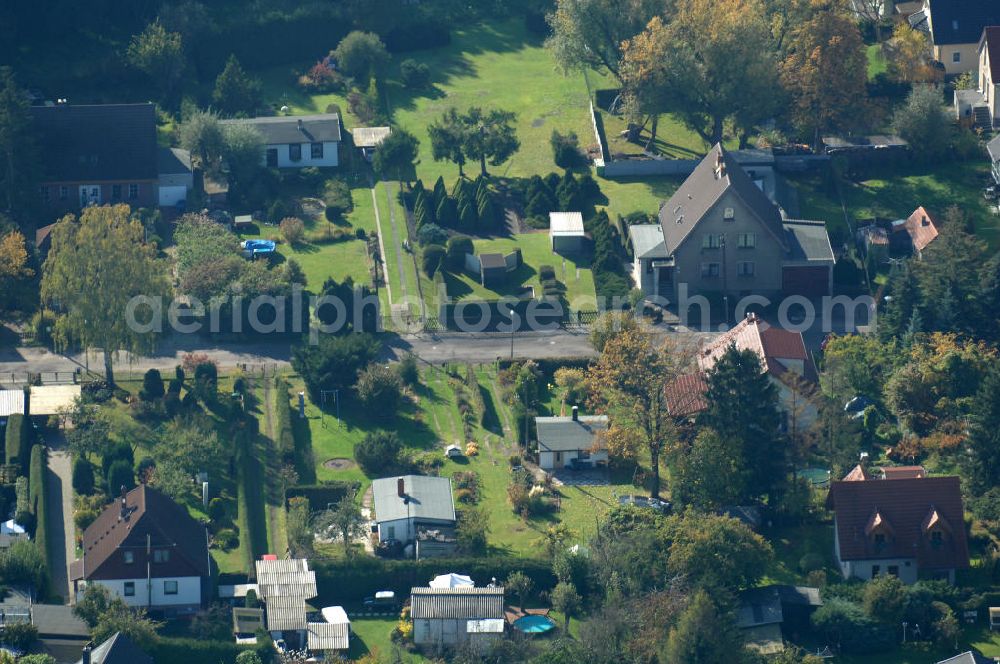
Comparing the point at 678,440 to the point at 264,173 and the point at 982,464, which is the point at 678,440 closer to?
the point at 982,464

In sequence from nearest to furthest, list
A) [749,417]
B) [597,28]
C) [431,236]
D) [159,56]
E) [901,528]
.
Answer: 1. [901,528]
2. [749,417]
3. [431,236]
4. [597,28]
5. [159,56]

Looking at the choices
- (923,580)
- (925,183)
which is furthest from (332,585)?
(925,183)

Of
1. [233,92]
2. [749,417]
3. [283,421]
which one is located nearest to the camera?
[749,417]

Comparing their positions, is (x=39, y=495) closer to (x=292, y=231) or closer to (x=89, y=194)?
(x=292, y=231)

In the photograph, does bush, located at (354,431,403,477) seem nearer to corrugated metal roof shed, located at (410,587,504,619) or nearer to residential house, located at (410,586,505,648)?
corrugated metal roof shed, located at (410,587,504,619)

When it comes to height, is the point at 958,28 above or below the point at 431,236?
above

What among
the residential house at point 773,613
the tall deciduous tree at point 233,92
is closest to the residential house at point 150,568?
the residential house at point 773,613

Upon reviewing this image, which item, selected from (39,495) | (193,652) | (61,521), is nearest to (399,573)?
(193,652)
